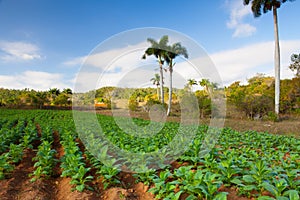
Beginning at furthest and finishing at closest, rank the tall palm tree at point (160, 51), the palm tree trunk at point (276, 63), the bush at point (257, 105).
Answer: the tall palm tree at point (160, 51) → the bush at point (257, 105) → the palm tree trunk at point (276, 63)

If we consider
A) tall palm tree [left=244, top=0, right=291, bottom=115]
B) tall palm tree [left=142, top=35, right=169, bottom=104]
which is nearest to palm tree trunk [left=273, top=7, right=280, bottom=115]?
tall palm tree [left=244, top=0, right=291, bottom=115]

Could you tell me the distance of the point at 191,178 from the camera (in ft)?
→ 9.48

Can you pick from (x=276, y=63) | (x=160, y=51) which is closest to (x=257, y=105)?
(x=276, y=63)

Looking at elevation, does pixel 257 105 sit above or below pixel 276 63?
below

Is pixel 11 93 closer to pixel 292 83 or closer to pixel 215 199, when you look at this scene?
Result: pixel 292 83

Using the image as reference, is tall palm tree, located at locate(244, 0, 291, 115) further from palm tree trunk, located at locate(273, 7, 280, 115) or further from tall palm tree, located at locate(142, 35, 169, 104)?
tall palm tree, located at locate(142, 35, 169, 104)

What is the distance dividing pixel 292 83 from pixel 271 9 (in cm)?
725

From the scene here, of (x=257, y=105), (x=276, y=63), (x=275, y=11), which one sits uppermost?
(x=275, y=11)

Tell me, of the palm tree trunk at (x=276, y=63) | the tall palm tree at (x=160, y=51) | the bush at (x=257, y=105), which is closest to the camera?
the palm tree trunk at (x=276, y=63)

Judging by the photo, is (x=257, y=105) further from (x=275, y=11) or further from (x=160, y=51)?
(x=160, y=51)

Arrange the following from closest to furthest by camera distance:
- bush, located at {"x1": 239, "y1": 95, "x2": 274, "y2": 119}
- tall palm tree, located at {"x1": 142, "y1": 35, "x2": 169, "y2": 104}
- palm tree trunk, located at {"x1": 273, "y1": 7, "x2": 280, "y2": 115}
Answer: palm tree trunk, located at {"x1": 273, "y1": 7, "x2": 280, "y2": 115}
bush, located at {"x1": 239, "y1": 95, "x2": 274, "y2": 119}
tall palm tree, located at {"x1": 142, "y1": 35, "x2": 169, "y2": 104}

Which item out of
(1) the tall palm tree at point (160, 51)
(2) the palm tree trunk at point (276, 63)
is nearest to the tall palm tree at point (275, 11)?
(2) the palm tree trunk at point (276, 63)

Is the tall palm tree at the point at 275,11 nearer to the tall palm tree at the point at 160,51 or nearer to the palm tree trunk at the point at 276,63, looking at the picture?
the palm tree trunk at the point at 276,63

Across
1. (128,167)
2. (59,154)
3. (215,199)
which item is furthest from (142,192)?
(59,154)
